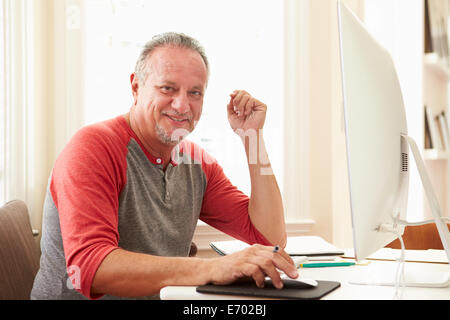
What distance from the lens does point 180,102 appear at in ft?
4.36

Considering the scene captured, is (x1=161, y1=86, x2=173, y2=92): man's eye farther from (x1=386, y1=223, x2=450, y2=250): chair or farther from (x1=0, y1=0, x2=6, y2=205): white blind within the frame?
(x1=386, y1=223, x2=450, y2=250): chair

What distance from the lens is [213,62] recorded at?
2.42 meters

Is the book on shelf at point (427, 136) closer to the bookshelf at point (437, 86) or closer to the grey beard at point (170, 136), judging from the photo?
the bookshelf at point (437, 86)

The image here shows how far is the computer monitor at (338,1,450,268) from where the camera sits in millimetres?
803

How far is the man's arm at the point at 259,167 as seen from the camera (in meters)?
1.45

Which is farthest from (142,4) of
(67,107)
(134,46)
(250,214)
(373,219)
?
(373,219)

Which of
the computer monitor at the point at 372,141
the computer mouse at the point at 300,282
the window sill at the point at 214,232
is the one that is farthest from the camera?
the window sill at the point at 214,232

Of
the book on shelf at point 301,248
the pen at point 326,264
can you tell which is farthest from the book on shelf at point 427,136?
the pen at point 326,264

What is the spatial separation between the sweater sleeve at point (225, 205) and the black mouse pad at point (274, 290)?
0.58 metres

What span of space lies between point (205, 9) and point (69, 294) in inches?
65.0

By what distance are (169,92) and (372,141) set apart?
0.65m

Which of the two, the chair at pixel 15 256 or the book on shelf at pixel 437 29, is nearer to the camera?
the chair at pixel 15 256

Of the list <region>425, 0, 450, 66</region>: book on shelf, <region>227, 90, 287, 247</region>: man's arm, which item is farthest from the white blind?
<region>425, 0, 450, 66</region>: book on shelf
